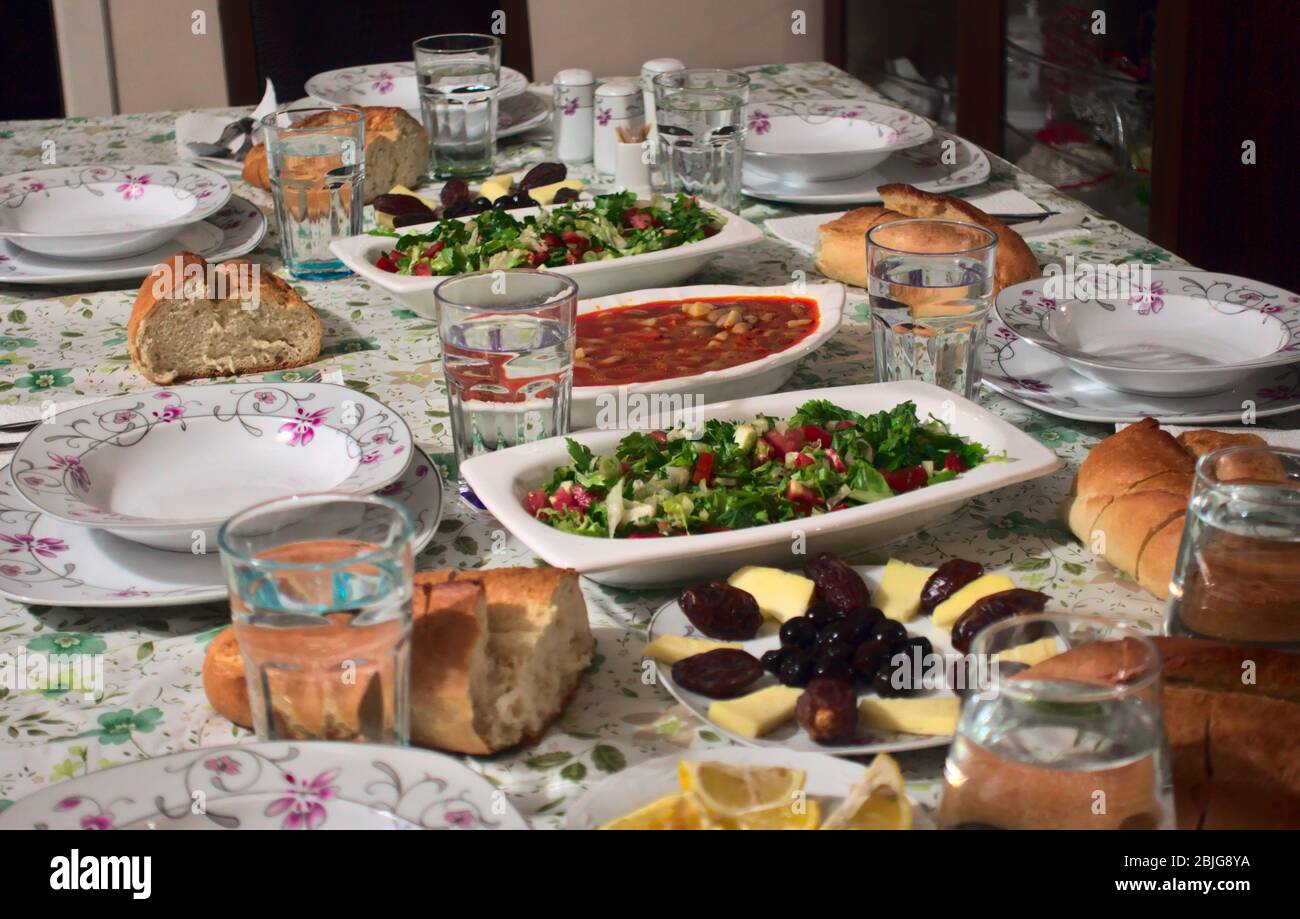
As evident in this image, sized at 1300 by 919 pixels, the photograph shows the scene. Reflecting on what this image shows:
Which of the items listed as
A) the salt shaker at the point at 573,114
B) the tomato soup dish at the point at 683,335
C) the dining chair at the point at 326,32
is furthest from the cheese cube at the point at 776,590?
the dining chair at the point at 326,32

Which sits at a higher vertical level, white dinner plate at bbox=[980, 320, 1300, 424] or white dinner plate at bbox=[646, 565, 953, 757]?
white dinner plate at bbox=[980, 320, 1300, 424]

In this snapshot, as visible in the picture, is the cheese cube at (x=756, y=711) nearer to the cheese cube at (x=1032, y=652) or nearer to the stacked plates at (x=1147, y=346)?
the cheese cube at (x=1032, y=652)

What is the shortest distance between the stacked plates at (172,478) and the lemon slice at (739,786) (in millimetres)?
565

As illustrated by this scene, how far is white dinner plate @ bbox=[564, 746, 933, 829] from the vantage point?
1.01 metres

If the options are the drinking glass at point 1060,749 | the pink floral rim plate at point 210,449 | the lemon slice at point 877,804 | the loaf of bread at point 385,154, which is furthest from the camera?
the loaf of bread at point 385,154

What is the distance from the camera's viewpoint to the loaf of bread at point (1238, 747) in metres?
A: 1.03

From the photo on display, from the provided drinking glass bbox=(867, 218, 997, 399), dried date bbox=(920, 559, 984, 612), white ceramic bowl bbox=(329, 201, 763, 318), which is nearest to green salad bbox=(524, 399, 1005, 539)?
dried date bbox=(920, 559, 984, 612)

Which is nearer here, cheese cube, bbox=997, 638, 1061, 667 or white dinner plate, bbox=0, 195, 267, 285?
cheese cube, bbox=997, 638, 1061, 667

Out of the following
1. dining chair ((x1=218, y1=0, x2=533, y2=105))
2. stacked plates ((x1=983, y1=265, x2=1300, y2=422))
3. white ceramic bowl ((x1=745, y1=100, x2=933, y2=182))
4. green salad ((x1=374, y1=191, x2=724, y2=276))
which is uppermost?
dining chair ((x1=218, y1=0, x2=533, y2=105))

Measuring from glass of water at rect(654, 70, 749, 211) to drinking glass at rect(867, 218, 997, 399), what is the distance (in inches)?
32.3

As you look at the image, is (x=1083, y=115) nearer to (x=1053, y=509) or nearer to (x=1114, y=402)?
(x=1114, y=402)

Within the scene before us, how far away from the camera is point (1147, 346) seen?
200cm

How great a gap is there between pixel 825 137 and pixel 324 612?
2162 mm

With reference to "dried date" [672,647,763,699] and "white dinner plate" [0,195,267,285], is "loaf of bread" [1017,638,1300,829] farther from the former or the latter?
"white dinner plate" [0,195,267,285]
